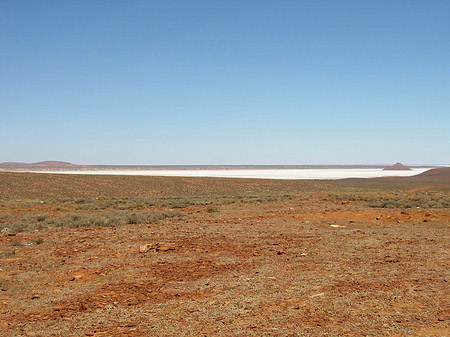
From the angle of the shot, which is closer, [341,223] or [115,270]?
[115,270]

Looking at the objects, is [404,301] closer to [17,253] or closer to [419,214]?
[17,253]

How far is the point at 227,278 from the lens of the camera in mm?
9328

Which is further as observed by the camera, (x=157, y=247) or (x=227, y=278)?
(x=157, y=247)

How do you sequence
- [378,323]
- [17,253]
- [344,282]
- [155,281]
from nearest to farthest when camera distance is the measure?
[378,323], [344,282], [155,281], [17,253]

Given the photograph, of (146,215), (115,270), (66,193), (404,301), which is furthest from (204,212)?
(66,193)

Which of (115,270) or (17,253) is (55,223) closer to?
(17,253)

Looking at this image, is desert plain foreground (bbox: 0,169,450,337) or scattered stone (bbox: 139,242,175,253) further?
scattered stone (bbox: 139,242,175,253)

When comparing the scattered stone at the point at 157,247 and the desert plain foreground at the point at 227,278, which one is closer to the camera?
the desert plain foreground at the point at 227,278

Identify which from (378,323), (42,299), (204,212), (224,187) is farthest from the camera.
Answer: (224,187)

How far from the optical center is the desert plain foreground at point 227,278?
6.48 m

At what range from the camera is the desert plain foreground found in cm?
648

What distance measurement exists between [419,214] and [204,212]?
1190cm

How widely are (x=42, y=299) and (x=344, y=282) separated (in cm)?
628

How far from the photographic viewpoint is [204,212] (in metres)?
24.2
